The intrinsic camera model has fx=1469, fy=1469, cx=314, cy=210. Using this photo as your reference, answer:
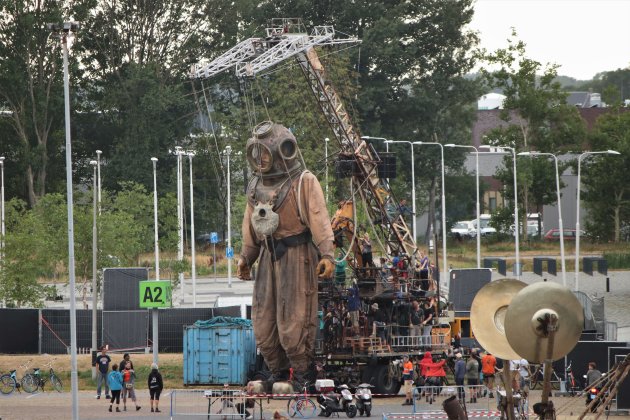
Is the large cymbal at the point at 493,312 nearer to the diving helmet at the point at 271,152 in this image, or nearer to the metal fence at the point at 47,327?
the diving helmet at the point at 271,152

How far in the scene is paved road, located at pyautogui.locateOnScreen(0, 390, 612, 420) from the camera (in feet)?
111

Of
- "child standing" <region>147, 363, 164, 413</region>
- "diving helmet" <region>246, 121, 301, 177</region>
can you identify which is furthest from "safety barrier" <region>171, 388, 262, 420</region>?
"diving helmet" <region>246, 121, 301, 177</region>

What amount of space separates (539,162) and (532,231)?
55.1ft

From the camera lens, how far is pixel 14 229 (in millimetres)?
61312

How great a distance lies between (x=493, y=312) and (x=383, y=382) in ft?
84.4

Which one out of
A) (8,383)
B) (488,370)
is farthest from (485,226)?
(488,370)

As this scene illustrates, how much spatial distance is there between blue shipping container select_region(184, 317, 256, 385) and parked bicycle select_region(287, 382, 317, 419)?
616 cm

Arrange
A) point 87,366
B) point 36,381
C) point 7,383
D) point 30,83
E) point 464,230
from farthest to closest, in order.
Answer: point 464,230, point 30,83, point 87,366, point 36,381, point 7,383

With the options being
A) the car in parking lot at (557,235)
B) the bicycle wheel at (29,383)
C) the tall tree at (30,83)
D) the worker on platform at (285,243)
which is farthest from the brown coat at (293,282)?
the car in parking lot at (557,235)

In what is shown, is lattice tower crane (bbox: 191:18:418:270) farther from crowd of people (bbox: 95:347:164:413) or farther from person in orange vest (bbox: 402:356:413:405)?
crowd of people (bbox: 95:347:164:413)

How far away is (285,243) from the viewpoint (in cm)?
3125

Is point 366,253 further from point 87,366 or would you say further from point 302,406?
point 87,366

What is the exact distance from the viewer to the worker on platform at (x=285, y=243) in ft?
102

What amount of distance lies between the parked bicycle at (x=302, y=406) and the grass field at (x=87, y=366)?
847 centimetres
